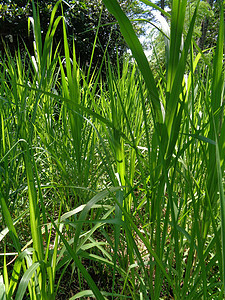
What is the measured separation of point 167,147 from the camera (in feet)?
1.74

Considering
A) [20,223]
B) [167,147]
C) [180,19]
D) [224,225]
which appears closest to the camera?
[224,225]

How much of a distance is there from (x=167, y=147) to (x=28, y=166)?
0.88 ft

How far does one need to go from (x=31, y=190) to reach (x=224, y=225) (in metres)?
0.34

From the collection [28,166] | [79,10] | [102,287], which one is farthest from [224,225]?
[79,10]

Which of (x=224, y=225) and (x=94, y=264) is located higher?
(x=224, y=225)

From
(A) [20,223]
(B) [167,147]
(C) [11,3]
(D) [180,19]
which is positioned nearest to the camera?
(D) [180,19]

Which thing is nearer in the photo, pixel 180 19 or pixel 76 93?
pixel 180 19

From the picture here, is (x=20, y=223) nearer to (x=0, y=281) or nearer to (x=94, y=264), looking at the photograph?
(x=94, y=264)

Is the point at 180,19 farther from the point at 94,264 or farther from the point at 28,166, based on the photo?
the point at 94,264

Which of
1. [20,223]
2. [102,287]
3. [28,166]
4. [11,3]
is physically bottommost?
[102,287]

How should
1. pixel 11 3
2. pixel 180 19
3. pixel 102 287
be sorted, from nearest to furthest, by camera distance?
pixel 180 19
pixel 102 287
pixel 11 3

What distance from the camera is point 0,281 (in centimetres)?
51

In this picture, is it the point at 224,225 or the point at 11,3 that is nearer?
the point at 224,225

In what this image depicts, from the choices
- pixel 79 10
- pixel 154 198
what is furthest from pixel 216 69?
pixel 79 10
